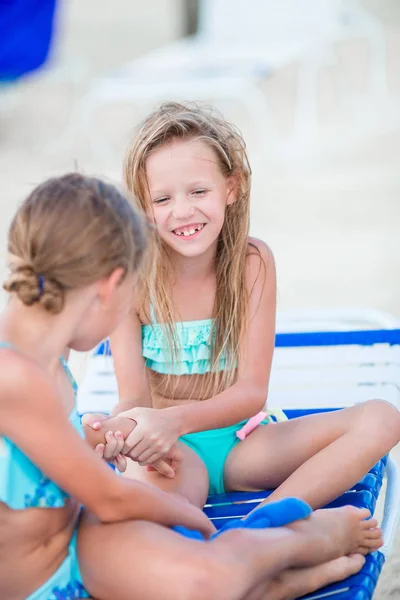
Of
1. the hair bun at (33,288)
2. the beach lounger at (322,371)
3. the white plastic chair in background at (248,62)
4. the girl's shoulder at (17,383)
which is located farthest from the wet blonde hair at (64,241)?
the white plastic chair in background at (248,62)

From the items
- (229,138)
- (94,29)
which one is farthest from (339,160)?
(94,29)

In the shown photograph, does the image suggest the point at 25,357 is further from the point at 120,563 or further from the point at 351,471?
the point at 351,471

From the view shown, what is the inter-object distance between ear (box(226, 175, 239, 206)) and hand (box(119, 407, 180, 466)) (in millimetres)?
576

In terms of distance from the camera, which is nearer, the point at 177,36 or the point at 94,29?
the point at 177,36

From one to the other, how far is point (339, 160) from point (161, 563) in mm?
5505

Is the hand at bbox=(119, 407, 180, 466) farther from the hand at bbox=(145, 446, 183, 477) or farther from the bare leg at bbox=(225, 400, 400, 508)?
the bare leg at bbox=(225, 400, 400, 508)

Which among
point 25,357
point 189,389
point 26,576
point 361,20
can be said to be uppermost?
point 361,20

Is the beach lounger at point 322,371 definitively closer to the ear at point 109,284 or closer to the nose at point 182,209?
the nose at point 182,209

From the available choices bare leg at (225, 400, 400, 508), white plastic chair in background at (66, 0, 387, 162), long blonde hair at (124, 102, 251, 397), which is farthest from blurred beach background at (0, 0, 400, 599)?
bare leg at (225, 400, 400, 508)

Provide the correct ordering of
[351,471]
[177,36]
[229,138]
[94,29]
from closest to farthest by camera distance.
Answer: [351,471] → [229,138] → [177,36] → [94,29]

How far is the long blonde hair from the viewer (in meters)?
2.27

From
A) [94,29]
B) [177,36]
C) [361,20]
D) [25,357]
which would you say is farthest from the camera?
[94,29]

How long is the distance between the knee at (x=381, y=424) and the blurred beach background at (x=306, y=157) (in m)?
0.37

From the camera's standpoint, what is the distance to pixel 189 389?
7.64 feet
